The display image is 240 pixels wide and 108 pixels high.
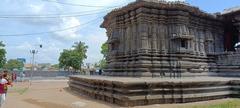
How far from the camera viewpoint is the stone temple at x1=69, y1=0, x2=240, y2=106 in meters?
14.5

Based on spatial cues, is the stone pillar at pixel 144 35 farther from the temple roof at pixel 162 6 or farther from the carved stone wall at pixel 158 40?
the temple roof at pixel 162 6

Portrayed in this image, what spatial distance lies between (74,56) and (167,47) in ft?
149

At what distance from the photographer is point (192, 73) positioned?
1580 centimetres

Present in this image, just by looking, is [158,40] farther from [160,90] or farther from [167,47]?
[160,90]

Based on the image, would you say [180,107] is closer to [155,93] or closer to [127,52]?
[155,93]

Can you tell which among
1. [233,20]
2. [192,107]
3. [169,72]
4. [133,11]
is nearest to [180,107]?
[192,107]

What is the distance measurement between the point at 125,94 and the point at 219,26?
41.0 ft

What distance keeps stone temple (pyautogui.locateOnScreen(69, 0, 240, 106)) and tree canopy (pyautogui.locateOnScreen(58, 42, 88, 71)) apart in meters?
41.3

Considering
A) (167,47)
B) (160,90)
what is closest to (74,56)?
(167,47)

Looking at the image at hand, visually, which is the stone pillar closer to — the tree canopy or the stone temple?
the stone temple

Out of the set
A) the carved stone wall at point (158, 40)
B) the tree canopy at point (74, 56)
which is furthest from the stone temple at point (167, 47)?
the tree canopy at point (74, 56)

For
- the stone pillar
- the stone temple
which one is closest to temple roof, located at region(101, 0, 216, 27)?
the stone temple

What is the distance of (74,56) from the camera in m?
59.8

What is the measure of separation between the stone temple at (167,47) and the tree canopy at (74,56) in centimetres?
4127
